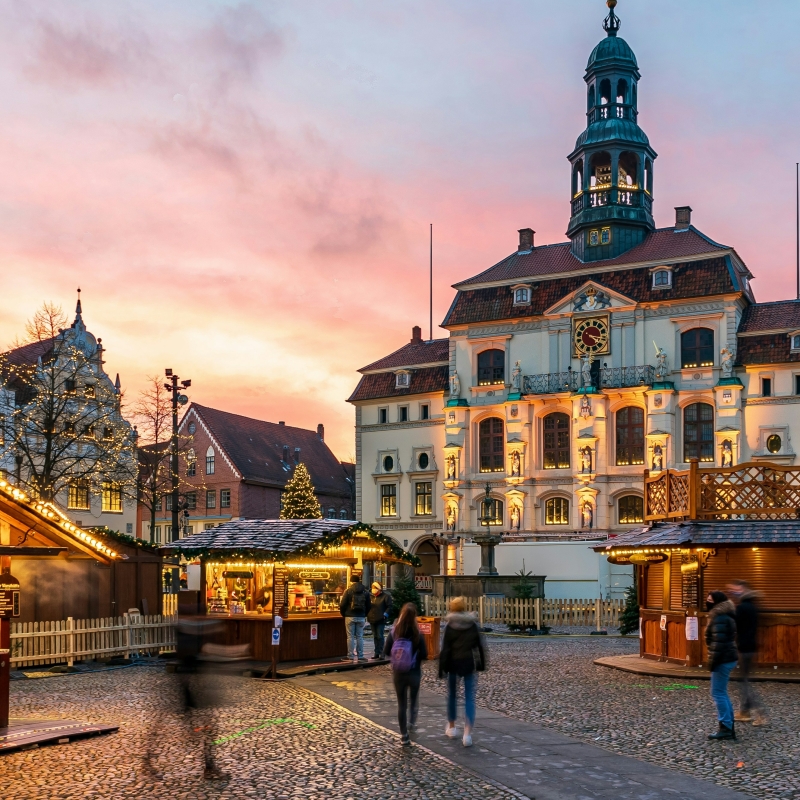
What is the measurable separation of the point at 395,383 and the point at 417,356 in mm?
2205

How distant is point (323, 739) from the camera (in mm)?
12969

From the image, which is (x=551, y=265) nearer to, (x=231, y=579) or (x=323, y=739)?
(x=231, y=579)

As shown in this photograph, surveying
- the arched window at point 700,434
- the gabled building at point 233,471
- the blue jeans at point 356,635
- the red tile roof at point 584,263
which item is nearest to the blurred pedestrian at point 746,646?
the blue jeans at point 356,635

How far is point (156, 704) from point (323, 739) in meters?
4.29

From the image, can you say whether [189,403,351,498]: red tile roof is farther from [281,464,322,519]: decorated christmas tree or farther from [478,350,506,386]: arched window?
[478,350,506,386]: arched window

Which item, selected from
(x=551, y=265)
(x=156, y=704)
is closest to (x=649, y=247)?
(x=551, y=265)

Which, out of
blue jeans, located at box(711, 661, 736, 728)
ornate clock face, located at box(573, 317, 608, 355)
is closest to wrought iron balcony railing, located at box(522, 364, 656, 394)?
ornate clock face, located at box(573, 317, 608, 355)

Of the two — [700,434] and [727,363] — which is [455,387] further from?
[727,363]

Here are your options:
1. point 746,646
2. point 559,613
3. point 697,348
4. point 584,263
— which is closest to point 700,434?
point 697,348

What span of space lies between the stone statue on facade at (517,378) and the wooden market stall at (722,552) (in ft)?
108

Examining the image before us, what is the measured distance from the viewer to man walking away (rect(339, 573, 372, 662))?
2181 centimetres

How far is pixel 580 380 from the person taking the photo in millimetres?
54719

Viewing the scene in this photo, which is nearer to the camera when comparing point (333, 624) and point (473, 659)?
point (473, 659)

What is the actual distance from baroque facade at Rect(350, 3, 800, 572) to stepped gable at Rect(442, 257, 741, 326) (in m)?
0.08
